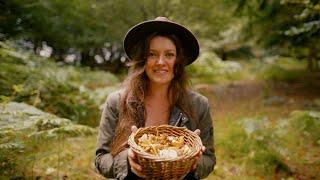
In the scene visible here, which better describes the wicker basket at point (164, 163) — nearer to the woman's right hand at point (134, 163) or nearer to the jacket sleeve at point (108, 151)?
the woman's right hand at point (134, 163)

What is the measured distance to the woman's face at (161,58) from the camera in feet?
9.65

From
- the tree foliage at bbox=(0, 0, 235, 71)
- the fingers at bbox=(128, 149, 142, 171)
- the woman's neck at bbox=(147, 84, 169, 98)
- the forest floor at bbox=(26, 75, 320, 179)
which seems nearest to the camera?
the fingers at bbox=(128, 149, 142, 171)

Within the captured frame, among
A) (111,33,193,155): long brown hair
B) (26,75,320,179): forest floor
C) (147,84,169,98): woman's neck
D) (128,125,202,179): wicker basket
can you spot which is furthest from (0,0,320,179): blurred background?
(128,125,202,179): wicker basket

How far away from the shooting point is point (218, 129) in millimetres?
6426

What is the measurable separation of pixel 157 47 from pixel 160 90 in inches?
15.8

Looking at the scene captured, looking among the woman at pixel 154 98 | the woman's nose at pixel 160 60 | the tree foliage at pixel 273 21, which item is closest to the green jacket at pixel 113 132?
the woman at pixel 154 98

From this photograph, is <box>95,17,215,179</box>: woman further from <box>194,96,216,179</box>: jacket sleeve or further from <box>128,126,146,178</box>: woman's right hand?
<box>128,126,146,178</box>: woman's right hand

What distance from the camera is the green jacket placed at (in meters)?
2.83

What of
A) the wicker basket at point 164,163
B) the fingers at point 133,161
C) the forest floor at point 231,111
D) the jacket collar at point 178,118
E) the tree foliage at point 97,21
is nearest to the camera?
the wicker basket at point 164,163

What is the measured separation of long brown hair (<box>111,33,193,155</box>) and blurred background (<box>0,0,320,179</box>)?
3.29 ft

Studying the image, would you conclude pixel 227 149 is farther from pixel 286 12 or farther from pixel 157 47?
pixel 286 12

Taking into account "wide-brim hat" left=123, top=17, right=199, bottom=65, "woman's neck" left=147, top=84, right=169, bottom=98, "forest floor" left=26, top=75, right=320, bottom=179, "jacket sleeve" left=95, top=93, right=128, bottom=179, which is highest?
"wide-brim hat" left=123, top=17, right=199, bottom=65

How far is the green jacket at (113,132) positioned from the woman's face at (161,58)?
30cm

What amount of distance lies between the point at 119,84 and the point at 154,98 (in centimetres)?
511
